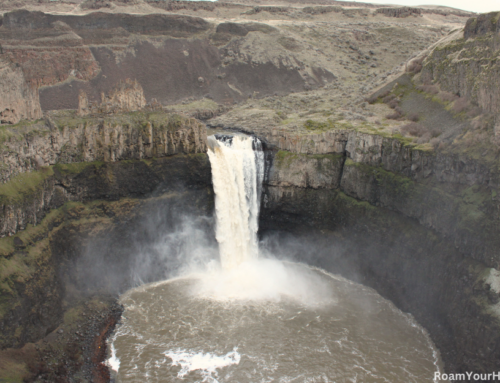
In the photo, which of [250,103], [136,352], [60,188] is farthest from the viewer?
[250,103]

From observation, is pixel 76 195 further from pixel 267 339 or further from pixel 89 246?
pixel 267 339

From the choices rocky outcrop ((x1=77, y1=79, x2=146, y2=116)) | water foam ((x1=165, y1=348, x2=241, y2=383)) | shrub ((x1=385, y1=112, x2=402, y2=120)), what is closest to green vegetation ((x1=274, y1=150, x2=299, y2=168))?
shrub ((x1=385, y1=112, x2=402, y2=120))

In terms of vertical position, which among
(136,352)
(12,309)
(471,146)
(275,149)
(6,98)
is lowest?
(136,352)

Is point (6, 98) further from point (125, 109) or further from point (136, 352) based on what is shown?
point (136, 352)

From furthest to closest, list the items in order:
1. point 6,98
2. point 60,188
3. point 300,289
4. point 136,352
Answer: point 300,289 < point 60,188 < point 6,98 < point 136,352

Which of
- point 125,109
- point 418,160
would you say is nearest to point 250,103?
point 125,109

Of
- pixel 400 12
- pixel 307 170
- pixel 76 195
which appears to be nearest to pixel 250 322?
pixel 307 170

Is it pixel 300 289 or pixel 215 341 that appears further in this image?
pixel 300 289

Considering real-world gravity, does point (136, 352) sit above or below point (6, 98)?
below

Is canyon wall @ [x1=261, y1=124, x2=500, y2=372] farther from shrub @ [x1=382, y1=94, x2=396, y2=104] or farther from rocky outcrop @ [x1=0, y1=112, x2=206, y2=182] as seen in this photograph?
shrub @ [x1=382, y1=94, x2=396, y2=104]
